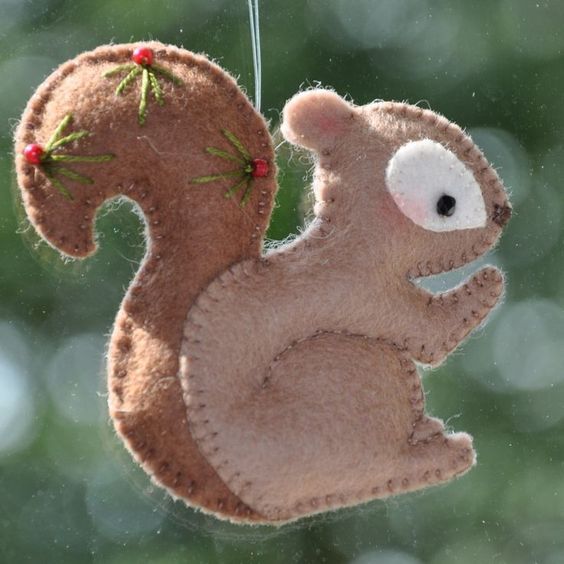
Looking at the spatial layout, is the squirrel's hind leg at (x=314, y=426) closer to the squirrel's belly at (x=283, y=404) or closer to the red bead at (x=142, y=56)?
the squirrel's belly at (x=283, y=404)

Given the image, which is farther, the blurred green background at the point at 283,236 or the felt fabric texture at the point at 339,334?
the blurred green background at the point at 283,236

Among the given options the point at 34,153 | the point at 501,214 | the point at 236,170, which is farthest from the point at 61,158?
the point at 501,214

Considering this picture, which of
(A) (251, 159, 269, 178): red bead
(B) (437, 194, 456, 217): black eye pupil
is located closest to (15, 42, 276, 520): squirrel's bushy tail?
(A) (251, 159, 269, 178): red bead

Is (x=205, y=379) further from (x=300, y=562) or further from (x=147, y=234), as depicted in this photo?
(x=300, y=562)

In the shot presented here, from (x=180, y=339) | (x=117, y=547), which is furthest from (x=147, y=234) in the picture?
(x=117, y=547)

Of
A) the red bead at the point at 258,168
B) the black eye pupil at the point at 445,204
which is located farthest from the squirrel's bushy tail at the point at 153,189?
the black eye pupil at the point at 445,204

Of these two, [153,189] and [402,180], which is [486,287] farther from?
[153,189]

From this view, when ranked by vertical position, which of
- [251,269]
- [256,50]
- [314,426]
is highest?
[256,50]

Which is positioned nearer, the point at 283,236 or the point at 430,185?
the point at 430,185
